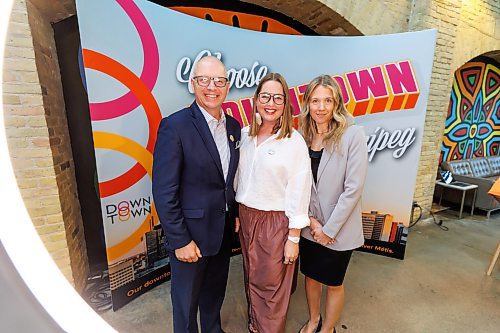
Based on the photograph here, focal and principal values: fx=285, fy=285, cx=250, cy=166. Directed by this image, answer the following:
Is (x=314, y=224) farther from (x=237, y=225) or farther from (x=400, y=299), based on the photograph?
(x=400, y=299)

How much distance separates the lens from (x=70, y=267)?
2.13 meters

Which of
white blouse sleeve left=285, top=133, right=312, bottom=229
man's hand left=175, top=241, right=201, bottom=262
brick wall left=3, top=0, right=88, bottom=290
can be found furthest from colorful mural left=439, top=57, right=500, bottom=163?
brick wall left=3, top=0, right=88, bottom=290

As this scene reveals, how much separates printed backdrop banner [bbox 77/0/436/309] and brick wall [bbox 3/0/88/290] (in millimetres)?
296

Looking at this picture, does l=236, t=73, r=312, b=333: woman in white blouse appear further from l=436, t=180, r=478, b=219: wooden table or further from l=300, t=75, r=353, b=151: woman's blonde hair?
l=436, t=180, r=478, b=219: wooden table

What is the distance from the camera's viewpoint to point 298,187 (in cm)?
146

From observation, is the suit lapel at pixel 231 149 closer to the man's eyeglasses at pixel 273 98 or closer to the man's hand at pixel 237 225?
the man's eyeglasses at pixel 273 98

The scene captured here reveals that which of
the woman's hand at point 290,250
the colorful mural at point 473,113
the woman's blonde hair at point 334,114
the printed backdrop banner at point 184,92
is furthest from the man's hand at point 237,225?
the colorful mural at point 473,113

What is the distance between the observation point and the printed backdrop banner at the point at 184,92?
1.95 meters

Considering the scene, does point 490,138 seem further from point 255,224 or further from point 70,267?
point 70,267

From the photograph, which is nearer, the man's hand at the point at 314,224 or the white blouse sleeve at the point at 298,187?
the white blouse sleeve at the point at 298,187

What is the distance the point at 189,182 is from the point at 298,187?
0.55 m

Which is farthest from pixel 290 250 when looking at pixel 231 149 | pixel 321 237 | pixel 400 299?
pixel 400 299

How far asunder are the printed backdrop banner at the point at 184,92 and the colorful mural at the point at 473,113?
3406mm

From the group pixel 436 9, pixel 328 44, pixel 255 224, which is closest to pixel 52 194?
pixel 255 224
